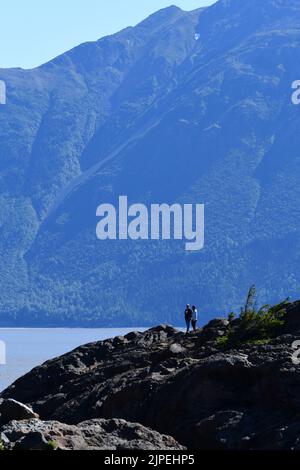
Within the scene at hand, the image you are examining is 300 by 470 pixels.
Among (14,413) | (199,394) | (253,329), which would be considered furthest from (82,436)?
(253,329)

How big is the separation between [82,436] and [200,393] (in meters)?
6.01

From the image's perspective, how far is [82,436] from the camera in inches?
928

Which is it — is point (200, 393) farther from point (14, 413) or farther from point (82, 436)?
point (82, 436)

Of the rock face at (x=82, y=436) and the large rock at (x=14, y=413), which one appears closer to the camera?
the rock face at (x=82, y=436)

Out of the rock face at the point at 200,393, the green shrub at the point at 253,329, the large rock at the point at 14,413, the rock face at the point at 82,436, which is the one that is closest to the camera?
the rock face at the point at 82,436

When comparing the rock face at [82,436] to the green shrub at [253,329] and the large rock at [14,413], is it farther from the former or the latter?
the green shrub at [253,329]

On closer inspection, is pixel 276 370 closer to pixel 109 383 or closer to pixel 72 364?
pixel 109 383

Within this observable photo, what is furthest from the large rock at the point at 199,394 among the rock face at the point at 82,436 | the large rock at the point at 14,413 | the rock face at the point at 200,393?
the rock face at the point at 82,436

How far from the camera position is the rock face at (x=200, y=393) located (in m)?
26.5

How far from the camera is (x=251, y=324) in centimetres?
3541

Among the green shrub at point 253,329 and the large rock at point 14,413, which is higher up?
the green shrub at point 253,329

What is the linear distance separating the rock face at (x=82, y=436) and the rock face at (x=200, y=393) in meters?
2.23

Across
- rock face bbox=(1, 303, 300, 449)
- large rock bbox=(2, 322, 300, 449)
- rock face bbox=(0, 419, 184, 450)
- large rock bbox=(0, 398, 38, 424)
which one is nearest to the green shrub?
rock face bbox=(1, 303, 300, 449)

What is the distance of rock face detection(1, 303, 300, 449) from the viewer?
86.8ft
